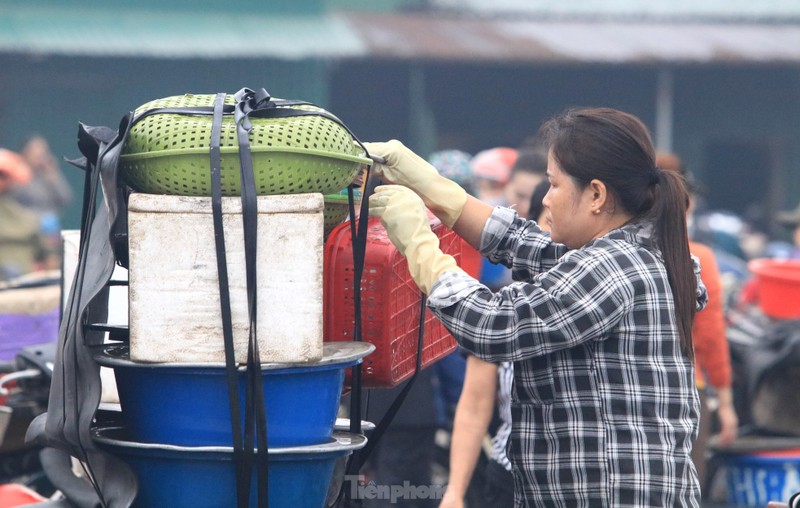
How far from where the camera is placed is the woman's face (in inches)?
103

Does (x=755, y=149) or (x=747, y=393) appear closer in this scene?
(x=747, y=393)

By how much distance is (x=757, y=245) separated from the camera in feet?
44.0

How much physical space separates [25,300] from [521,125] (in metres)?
12.6

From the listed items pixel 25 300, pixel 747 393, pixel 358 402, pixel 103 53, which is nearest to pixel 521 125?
pixel 103 53

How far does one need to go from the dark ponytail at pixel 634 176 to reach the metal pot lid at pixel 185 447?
0.84 m

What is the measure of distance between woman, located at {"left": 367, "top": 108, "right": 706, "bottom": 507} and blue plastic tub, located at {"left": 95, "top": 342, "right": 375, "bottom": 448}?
→ 32 centimetres

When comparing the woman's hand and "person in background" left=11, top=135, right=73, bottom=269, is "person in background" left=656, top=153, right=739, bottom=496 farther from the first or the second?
"person in background" left=11, top=135, right=73, bottom=269

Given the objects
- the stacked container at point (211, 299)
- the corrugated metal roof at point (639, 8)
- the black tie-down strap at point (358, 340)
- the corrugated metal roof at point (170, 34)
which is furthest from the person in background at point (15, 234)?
the corrugated metal roof at point (639, 8)

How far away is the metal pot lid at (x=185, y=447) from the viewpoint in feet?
7.73

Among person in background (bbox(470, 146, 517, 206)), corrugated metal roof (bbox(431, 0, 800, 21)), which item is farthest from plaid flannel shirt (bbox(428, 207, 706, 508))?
corrugated metal roof (bbox(431, 0, 800, 21))

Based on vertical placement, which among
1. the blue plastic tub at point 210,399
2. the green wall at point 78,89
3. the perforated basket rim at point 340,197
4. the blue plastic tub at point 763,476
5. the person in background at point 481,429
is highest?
the green wall at point 78,89

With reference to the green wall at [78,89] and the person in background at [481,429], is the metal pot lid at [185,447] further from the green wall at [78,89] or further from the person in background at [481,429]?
the green wall at [78,89]

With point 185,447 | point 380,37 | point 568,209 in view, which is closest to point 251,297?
point 185,447

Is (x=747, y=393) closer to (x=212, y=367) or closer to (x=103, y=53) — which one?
(x=212, y=367)
